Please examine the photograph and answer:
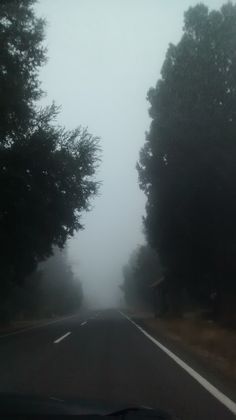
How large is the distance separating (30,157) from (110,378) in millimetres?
15528

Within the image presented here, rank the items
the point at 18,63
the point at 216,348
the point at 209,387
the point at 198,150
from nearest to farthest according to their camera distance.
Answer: the point at 209,387 → the point at 216,348 → the point at 18,63 → the point at 198,150

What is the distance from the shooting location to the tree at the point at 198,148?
Answer: 26562mm

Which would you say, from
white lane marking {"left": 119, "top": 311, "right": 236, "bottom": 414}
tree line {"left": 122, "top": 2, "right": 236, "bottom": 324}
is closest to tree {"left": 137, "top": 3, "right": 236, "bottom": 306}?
tree line {"left": 122, "top": 2, "right": 236, "bottom": 324}

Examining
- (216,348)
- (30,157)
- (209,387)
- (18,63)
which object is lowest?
(209,387)

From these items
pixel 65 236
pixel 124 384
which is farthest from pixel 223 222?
pixel 124 384

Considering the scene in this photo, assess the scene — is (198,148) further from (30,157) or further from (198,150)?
(30,157)

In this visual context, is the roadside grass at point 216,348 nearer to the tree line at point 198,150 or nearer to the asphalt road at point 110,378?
the asphalt road at point 110,378

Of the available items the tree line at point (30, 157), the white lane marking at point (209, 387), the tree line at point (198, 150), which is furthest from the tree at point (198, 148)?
the white lane marking at point (209, 387)

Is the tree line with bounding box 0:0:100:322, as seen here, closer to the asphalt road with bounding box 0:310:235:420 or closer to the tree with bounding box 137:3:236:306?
the tree with bounding box 137:3:236:306

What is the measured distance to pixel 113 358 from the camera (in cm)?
1370

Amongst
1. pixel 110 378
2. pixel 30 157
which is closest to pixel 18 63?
pixel 30 157

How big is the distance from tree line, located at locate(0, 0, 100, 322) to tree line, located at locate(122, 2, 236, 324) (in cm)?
460

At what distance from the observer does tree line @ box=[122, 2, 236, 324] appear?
26.6m

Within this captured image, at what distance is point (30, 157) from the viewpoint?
24.5 metres
